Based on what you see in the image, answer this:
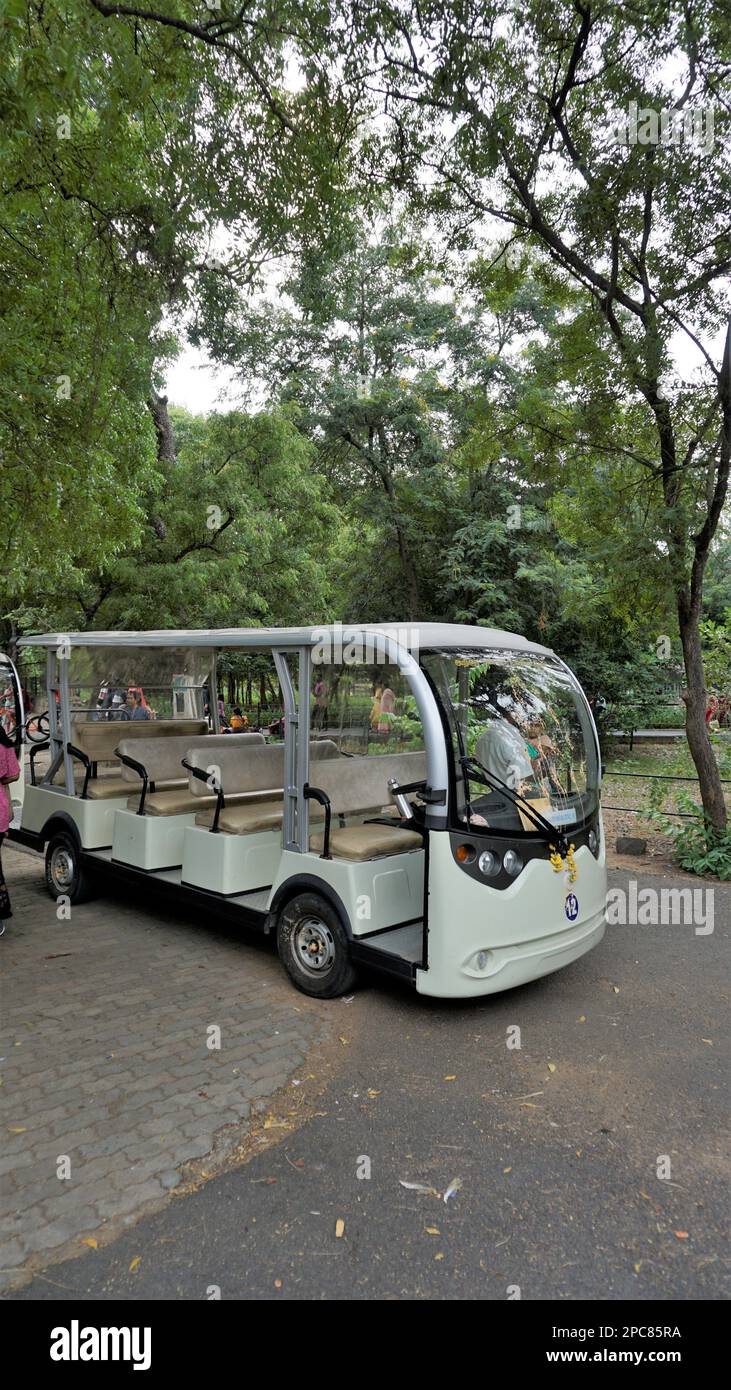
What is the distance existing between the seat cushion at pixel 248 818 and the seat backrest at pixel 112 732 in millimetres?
1387

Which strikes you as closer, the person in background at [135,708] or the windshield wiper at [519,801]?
the windshield wiper at [519,801]

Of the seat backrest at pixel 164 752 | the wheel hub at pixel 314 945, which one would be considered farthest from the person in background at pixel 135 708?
the wheel hub at pixel 314 945

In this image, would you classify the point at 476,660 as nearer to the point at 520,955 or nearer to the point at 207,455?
the point at 520,955

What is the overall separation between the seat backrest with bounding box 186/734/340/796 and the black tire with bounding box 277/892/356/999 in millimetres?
1184

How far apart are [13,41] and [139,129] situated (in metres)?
3.68

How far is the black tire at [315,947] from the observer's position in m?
4.66

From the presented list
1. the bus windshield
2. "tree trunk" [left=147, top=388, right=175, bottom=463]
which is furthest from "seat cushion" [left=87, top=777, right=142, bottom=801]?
"tree trunk" [left=147, top=388, right=175, bottom=463]

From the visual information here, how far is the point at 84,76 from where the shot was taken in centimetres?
439

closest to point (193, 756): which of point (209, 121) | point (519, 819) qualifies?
point (519, 819)

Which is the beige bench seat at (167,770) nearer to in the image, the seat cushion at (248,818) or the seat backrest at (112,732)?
the seat backrest at (112,732)

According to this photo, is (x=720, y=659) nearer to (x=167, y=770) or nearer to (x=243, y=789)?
(x=243, y=789)

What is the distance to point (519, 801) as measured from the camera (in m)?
4.46

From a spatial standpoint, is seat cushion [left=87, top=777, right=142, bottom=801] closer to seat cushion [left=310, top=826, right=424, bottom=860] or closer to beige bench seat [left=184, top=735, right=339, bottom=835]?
beige bench seat [left=184, top=735, right=339, bottom=835]

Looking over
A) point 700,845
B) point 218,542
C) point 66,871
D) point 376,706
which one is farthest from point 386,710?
point 218,542
